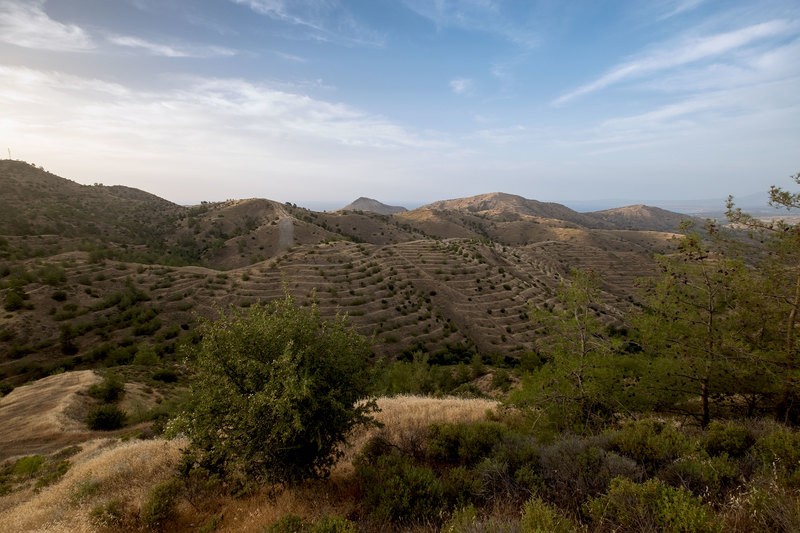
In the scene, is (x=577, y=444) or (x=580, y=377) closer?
(x=577, y=444)

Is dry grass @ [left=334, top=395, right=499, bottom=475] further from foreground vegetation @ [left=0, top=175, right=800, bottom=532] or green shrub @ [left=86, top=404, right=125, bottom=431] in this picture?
green shrub @ [left=86, top=404, right=125, bottom=431]

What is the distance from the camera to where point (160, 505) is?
338 inches

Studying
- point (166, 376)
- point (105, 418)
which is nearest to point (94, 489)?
point (105, 418)

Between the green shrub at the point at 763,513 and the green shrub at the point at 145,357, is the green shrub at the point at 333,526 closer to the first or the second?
the green shrub at the point at 763,513

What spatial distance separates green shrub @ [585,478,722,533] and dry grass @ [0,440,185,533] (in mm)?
10310

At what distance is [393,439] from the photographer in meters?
11.6

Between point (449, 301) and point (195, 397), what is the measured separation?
139 ft

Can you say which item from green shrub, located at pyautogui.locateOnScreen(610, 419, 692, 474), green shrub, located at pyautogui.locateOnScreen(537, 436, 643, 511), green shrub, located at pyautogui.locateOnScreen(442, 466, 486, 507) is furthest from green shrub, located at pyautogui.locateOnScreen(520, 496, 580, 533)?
green shrub, located at pyautogui.locateOnScreen(610, 419, 692, 474)

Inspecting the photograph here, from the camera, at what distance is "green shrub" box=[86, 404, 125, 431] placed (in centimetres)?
2080

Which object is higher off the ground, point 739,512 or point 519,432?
point 739,512

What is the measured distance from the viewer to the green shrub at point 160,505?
27.3 ft

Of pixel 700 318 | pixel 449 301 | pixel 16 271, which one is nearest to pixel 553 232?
pixel 449 301

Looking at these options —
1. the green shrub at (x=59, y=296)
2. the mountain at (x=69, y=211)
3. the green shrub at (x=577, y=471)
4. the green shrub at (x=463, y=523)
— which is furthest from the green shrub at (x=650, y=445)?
the mountain at (x=69, y=211)

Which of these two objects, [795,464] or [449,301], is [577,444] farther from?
[449,301]
